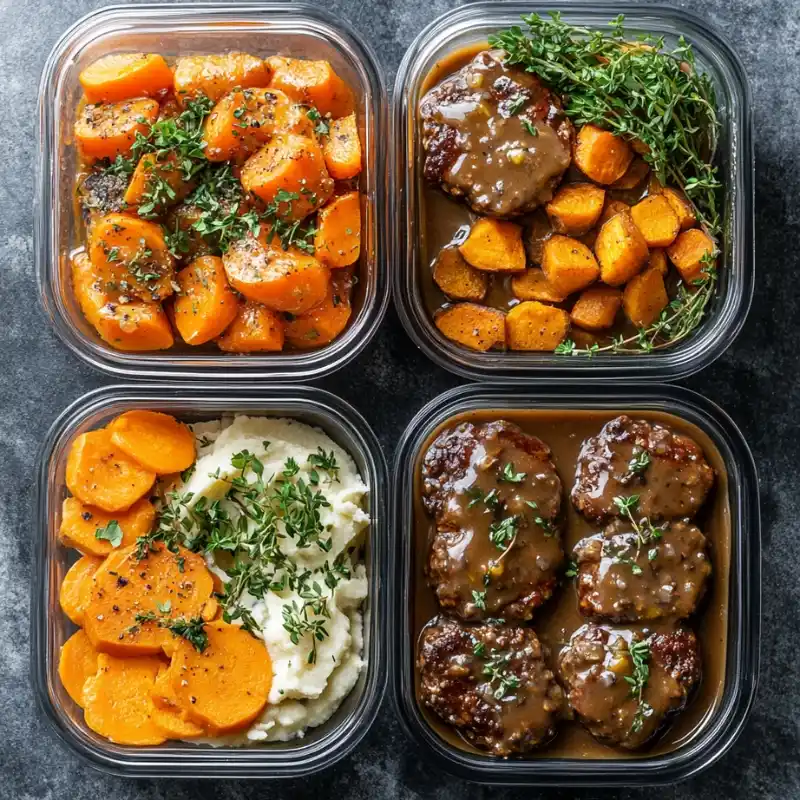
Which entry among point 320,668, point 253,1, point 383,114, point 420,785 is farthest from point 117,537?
point 253,1

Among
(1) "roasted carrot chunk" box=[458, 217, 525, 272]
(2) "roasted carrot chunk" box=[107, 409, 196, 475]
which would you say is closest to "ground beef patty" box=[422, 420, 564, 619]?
(1) "roasted carrot chunk" box=[458, 217, 525, 272]

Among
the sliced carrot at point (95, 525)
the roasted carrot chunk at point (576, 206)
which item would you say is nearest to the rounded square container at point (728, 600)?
the roasted carrot chunk at point (576, 206)

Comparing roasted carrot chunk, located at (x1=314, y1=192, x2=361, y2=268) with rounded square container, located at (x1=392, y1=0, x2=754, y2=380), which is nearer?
roasted carrot chunk, located at (x1=314, y1=192, x2=361, y2=268)

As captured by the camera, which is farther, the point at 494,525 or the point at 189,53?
the point at 189,53

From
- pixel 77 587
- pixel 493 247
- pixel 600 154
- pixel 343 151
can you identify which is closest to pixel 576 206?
pixel 600 154

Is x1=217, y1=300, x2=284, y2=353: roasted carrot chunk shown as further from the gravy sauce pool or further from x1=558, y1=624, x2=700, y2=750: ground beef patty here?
x1=558, y1=624, x2=700, y2=750: ground beef patty

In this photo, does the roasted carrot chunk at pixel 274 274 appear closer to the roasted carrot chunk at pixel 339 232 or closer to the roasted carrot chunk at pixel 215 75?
the roasted carrot chunk at pixel 339 232

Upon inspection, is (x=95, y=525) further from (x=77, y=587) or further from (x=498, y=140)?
(x=498, y=140)

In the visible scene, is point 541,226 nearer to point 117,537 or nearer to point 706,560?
point 706,560
